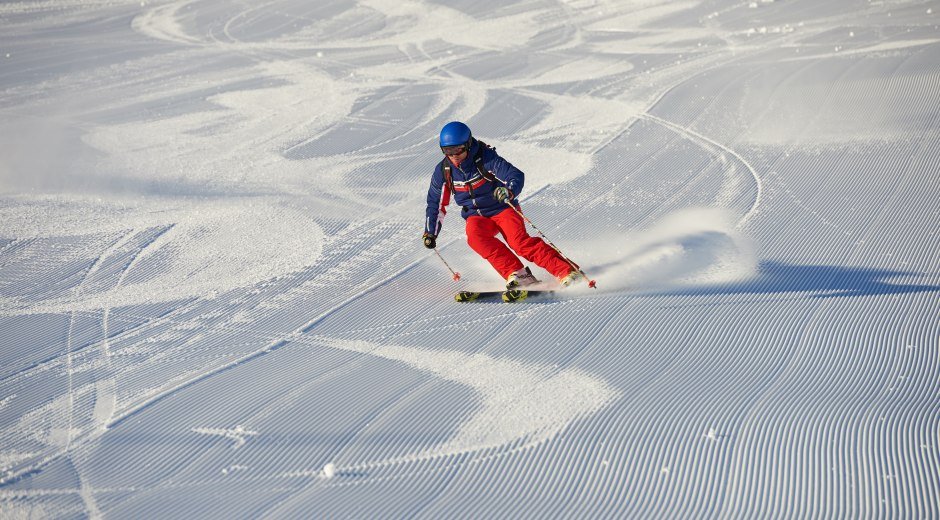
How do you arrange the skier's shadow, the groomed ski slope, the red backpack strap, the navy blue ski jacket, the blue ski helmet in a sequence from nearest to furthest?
the groomed ski slope < the skier's shadow < the blue ski helmet < the navy blue ski jacket < the red backpack strap

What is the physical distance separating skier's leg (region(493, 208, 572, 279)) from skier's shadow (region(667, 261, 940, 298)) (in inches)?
38.2

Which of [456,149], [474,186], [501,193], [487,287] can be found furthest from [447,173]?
[487,287]

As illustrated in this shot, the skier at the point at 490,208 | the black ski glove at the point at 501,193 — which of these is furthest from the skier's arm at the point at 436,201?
the black ski glove at the point at 501,193

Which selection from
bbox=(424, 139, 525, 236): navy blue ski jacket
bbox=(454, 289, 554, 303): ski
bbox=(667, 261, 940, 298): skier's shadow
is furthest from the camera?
bbox=(424, 139, 525, 236): navy blue ski jacket

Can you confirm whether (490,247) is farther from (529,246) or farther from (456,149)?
(456,149)

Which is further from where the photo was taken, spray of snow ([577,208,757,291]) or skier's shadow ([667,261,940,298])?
spray of snow ([577,208,757,291])

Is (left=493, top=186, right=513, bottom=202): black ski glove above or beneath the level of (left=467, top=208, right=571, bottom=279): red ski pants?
above

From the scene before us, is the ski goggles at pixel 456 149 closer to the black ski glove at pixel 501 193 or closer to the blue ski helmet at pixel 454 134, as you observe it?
the blue ski helmet at pixel 454 134

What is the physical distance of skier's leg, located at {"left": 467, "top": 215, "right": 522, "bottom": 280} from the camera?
6.88 metres

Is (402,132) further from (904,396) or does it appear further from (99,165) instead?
(904,396)

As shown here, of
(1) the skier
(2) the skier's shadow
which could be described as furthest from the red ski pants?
(2) the skier's shadow

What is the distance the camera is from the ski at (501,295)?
260 inches

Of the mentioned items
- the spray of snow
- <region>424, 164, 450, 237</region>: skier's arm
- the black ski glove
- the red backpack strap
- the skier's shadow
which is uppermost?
the red backpack strap

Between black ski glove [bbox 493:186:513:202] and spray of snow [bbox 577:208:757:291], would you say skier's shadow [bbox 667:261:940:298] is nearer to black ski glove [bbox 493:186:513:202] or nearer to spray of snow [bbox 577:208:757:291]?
spray of snow [bbox 577:208:757:291]
